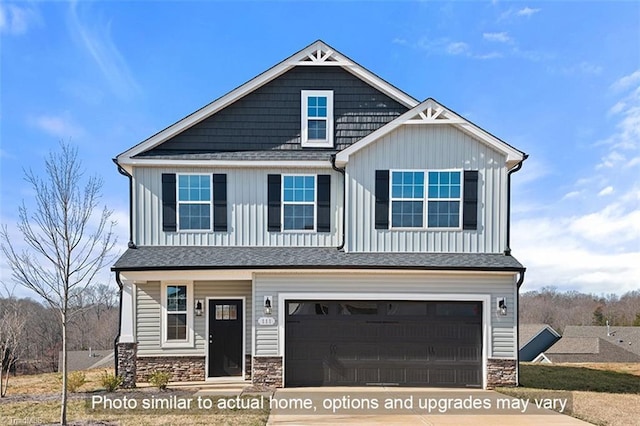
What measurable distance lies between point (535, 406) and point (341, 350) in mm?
4174

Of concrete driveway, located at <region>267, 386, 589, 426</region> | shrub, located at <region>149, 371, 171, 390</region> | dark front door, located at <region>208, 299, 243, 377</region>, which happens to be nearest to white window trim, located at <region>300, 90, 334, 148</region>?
dark front door, located at <region>208, 299, 243, 377</region>

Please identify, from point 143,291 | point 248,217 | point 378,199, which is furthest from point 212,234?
point 378,199

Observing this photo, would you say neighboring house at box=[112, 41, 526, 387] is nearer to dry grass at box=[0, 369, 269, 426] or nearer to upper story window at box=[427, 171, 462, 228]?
upper story window at box=[427, 171, 462, 228]

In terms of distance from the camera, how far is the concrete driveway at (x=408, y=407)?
27.4ft

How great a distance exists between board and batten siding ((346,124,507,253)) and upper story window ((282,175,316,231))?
1090 millimetres

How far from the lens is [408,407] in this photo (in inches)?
368

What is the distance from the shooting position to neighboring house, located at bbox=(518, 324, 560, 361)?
3690 centimetres

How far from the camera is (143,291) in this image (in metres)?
12.4

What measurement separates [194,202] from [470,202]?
6711 mm

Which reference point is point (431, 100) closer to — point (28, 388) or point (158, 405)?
point (158, 405)

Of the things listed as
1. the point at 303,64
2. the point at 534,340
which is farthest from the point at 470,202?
the point at 534,340

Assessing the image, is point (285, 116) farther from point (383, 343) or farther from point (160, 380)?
point (160, 380)

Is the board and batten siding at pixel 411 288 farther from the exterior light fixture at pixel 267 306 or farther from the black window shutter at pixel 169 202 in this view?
the black window shutter at pixel 169 202

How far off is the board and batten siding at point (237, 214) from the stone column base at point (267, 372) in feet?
9.16
